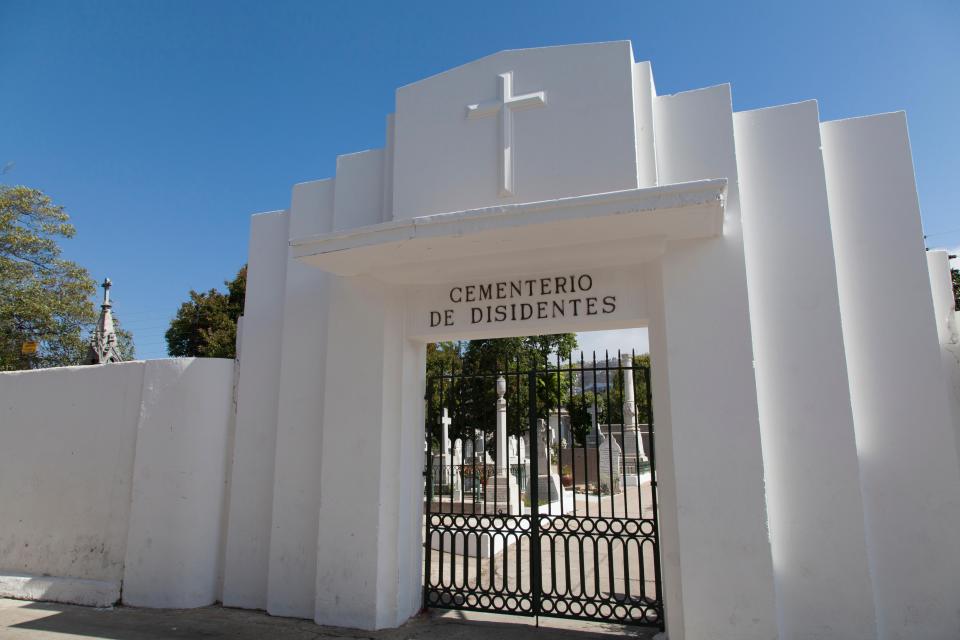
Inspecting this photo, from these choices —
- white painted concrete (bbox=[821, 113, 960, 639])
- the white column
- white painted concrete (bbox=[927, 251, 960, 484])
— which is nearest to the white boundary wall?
the white column

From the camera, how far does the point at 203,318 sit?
89.5ft

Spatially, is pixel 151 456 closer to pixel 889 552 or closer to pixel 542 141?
pixel 542 141

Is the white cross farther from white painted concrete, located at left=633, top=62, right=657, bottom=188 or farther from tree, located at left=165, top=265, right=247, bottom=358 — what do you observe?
tree, located at left=165, top=265, right=247, bottom=358

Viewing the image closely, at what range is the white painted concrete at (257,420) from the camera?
19.9 ft

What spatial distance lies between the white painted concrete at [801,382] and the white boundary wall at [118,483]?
538 cm

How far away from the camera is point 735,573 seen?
14.2 ft

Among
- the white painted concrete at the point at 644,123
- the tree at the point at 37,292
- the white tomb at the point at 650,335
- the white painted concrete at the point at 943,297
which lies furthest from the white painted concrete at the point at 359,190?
the tree at the point at 37,292

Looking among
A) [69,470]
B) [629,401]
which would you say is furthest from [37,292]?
[629,401]

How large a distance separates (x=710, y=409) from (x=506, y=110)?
3091 mm

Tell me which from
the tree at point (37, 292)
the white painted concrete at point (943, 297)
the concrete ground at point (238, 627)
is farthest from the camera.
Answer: the tree at point (37, 292)

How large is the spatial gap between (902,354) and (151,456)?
6987mm

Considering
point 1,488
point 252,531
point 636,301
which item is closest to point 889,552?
point 636,301

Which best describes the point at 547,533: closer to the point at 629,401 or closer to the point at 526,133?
the point at 526,133

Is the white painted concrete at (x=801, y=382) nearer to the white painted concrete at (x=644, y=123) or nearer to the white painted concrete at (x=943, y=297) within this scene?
the white painted concrete at (x=644, y=123)
